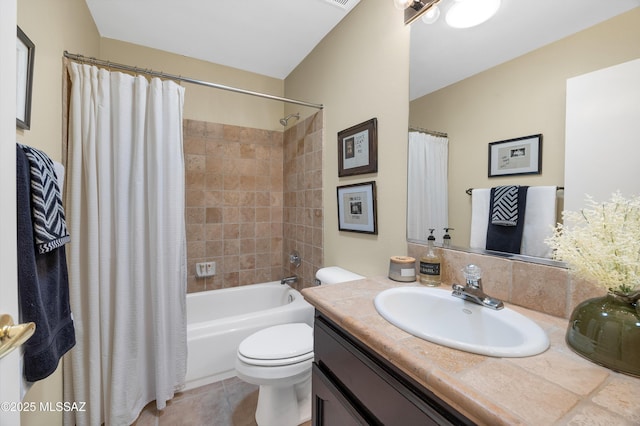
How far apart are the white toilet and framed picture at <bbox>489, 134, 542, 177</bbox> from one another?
0.96m

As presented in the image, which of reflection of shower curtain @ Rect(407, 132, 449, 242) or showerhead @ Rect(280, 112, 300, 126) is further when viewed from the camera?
showerhead @ Rect(280, 112, 300, 126)

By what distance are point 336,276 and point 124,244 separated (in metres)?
1.23

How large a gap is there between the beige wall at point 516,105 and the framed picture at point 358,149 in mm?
311

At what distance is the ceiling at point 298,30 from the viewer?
82 cm

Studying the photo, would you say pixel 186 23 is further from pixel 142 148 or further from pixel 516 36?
pixel 516 36

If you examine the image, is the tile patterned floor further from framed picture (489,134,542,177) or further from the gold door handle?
framed picture (489,134,542,177)

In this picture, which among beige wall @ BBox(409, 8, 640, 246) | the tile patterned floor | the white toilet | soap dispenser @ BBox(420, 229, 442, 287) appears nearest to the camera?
beige wall @ BBox(409, 8, 640, 246)

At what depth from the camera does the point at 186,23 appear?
1.78 metres

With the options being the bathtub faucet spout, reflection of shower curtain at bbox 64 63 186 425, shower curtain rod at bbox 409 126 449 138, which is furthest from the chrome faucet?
the bathtub faucet spout

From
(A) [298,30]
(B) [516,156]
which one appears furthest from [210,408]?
(A) [298,30]

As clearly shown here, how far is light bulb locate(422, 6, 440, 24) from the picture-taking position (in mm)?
1129

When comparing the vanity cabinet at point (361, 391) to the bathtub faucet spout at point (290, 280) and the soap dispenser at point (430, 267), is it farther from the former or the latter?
the bathtub faucet spout at point (290, 280)

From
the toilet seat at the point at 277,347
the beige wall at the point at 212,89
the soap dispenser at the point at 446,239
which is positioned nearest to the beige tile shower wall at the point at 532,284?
the soap dispenser at the point at 446,239

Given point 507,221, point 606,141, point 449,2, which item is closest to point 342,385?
point 507,221
